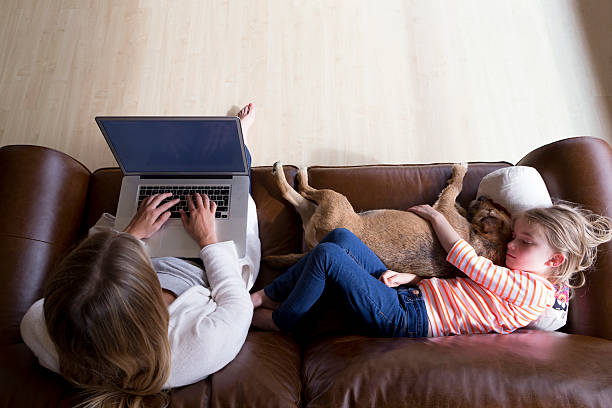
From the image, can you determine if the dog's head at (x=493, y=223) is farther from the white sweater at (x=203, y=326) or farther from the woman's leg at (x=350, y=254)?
the white sweater at (x=203, y=326)

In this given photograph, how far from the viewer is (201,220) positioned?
5.88 ft

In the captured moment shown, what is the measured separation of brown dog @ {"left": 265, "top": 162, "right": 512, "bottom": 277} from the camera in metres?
1.82

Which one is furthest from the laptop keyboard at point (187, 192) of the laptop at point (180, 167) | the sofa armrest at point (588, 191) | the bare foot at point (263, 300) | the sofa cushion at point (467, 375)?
the sofa armrest at point (588, 191)

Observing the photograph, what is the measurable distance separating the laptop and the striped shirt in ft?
3.05

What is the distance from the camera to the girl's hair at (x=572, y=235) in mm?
1571

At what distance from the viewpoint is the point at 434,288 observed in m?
1.73

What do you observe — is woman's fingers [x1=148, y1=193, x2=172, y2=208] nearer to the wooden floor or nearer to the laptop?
the laptop

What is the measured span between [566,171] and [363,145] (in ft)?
4.14

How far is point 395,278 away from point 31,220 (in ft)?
5.49

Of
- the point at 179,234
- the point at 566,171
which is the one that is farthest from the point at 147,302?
the point at 566,171

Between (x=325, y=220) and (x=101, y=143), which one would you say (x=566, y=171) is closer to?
(x=325, y=220)

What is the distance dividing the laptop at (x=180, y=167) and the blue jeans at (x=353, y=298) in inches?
13.6

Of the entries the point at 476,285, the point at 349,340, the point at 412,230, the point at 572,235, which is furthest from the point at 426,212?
the point at 349,340

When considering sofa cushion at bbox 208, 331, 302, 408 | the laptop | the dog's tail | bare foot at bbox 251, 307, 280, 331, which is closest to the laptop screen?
the laptop
